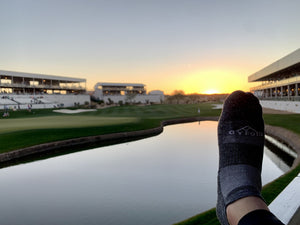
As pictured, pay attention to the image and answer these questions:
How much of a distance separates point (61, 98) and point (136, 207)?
1871 inches

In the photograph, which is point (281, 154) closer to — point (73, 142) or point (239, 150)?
point (239, 150)

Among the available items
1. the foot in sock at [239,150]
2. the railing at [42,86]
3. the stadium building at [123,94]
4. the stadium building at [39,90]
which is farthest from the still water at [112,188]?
the stadium building at [123,94]

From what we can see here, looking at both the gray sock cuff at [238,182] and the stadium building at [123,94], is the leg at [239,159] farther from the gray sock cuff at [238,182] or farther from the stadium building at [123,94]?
the stadium building at [123,94]

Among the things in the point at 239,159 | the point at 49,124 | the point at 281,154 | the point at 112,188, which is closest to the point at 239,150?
the point at 239,159

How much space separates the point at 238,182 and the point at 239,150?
35 centimetres

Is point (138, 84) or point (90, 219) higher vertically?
point (138, 84)

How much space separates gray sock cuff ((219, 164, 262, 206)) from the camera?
1.24 metres

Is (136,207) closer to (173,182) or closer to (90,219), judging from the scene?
(90,219)

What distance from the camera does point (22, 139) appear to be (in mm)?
9422

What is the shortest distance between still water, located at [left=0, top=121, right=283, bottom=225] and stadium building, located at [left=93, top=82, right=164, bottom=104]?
54.7 metres

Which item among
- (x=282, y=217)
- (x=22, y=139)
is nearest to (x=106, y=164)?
(x=22, y=139)

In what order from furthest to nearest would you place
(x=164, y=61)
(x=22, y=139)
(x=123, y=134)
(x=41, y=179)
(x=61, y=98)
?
(x=61, y=98), (x=164, y=61), (x=123, y=134), (x=22, y=139), (x=41, y=179)

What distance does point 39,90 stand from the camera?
49.4m

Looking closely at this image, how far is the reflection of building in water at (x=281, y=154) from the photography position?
7.23 meters
